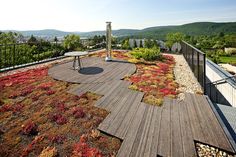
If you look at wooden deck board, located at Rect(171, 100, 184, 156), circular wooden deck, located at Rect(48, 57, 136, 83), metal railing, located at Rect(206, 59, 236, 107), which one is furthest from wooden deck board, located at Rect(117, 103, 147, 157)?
metal railing, located at Rect(206, 59, 236, 107)

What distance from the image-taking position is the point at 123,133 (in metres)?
2.78

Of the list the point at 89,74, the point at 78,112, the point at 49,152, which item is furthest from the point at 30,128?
the point at 89,74

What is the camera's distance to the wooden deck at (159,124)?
2.44 meters

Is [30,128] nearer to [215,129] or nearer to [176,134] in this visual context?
[176,134]

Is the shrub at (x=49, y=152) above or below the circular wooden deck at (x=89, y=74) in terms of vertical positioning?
below

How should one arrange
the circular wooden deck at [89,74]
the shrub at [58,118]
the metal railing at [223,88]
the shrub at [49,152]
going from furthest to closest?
the metal railing at [223,88] → the circular wooden deck at [89,74] → the shrub at [58,118] → the shrub at [49,152]

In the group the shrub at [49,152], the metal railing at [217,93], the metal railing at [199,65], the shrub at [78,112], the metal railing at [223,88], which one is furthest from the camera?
the metal railing at [217,93]

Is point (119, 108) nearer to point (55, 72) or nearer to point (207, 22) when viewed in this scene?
point (55, 72)

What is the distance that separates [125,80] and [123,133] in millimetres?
3098

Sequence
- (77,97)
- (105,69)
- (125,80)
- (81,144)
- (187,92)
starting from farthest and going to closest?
1. (105,69)
2. (125,80)
3. (187,92)
4. (77,97)
5. (81,144)

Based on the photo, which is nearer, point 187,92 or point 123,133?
point 123,133

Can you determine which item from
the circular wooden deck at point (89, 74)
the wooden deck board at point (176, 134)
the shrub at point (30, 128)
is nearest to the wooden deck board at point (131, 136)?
the wooden deck board at point (176, 134)

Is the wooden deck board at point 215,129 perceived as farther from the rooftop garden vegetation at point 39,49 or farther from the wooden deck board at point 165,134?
the rooftop garden vegetation at point 39,49

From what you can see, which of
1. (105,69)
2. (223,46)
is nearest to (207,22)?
(223,46)
